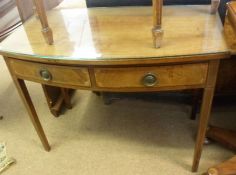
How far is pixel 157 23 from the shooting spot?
78cm

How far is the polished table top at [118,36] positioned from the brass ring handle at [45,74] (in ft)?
0.27

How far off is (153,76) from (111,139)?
26.9 inches

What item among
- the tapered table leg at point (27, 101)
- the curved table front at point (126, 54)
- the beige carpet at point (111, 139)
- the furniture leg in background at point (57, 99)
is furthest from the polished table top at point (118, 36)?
the beige carpet at point (111, 139)

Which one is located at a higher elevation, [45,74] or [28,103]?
[45,74]

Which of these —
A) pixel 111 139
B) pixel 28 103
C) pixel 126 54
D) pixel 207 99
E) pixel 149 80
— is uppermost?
pixel 126 54

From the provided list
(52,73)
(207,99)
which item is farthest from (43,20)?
(207,99)

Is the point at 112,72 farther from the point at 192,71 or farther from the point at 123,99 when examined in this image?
the point at 123,99

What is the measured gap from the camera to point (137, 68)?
2.75ft

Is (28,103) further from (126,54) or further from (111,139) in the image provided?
(126,54)

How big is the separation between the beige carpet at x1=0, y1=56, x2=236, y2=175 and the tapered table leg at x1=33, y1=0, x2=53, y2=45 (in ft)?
2.30

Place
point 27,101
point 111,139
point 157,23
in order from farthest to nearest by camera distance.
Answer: point 111,139
point 27,101
point 157,23

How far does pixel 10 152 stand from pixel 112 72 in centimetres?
92

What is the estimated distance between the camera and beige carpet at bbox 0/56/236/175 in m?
1.25

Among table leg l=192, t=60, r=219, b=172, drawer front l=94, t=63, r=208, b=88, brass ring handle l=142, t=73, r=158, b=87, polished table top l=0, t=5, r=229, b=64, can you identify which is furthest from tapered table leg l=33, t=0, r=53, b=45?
table leg l=192, t=60, r=219, b=172
